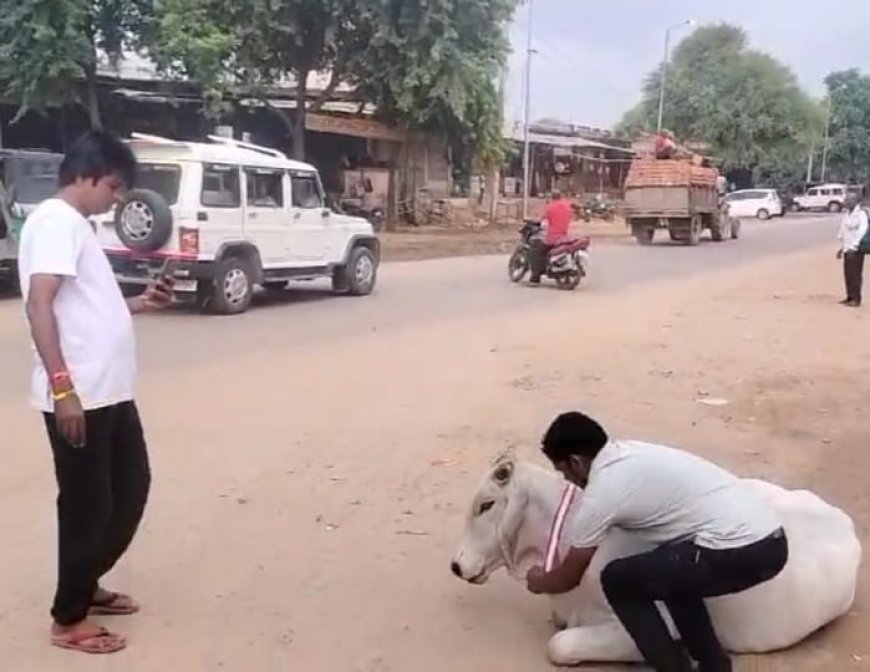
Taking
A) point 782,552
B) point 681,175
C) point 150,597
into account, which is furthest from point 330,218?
point 681,175

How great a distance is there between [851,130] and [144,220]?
239 feet

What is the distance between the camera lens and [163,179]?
1300 centimetres

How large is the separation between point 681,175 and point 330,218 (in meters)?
16.3

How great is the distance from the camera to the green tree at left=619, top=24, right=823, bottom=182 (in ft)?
201

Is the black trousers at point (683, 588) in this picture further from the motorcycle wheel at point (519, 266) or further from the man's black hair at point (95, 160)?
the motorcycle wheel at point (519, 266)

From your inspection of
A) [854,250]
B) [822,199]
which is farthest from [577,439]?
[822,199]

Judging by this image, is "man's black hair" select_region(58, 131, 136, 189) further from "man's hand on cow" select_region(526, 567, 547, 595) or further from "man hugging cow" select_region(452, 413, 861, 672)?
"man's hand on cow" select_region(526, 567, 547, 595)

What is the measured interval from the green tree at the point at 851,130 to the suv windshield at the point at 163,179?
6994cm

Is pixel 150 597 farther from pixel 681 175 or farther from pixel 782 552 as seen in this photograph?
pixel 681 175

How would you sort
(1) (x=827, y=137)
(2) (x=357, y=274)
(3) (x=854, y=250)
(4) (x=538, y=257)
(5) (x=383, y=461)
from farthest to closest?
(1) (x=827, y=137)
(4) (x=538, y=257)
(2) (x=357, y=274)
(3) (x=854, y=250)
(5) (x=383, y=461)

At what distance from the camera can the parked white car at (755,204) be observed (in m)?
52.0

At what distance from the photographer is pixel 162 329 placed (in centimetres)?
1211

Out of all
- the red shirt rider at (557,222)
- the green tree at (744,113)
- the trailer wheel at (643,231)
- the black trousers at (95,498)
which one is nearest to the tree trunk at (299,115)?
the trailer wheel at (643,231)

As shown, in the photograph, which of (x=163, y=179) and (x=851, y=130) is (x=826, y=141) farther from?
(x=163, y=179)
